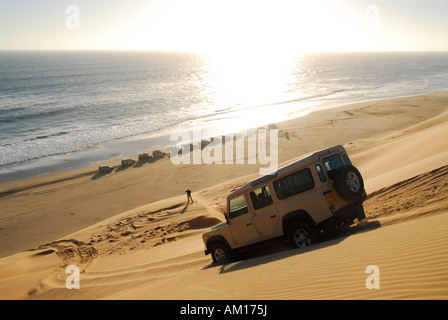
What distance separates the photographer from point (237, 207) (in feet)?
28.2

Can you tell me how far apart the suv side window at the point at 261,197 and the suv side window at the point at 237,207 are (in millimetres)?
291

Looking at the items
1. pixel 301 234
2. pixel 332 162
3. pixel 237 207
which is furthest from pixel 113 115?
pixel 332 162

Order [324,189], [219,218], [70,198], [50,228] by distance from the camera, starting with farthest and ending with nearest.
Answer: [70,198], [50,228], [219,218], [324,189]

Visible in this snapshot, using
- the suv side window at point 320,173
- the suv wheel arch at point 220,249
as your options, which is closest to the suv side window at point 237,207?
the suv wheel arch at point 220,249

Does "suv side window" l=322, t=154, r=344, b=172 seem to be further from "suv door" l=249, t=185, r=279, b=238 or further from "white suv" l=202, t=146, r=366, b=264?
"suv door" l=249, t=185, r=279, b=238

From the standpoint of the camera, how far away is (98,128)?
141 feet

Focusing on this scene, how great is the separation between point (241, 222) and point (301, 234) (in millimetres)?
1511

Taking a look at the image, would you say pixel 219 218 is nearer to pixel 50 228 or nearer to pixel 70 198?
pixel 50 228

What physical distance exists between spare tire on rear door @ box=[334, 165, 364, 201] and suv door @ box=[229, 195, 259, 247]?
223 cm

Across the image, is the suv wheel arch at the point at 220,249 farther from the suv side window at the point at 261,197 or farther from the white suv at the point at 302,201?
the suv side window at the point at 261,197

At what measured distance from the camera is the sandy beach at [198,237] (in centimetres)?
525

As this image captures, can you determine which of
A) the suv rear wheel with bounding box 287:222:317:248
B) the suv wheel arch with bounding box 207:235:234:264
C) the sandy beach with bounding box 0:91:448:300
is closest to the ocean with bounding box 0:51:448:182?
the sandy beach with bounding box 0:91:448:300
